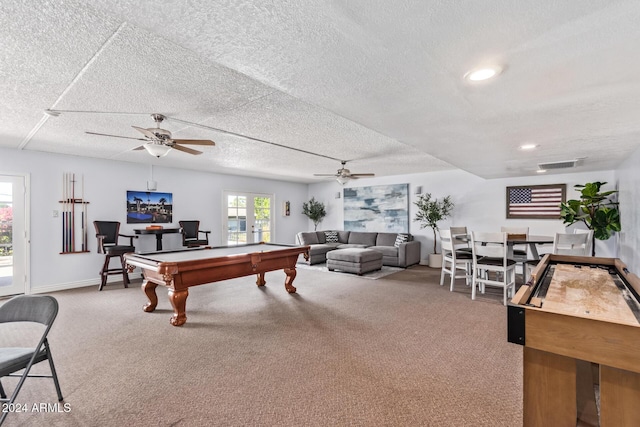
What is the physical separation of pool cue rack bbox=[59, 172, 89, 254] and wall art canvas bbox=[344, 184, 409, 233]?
6107 mm

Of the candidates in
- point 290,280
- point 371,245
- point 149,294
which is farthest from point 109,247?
point 371,245

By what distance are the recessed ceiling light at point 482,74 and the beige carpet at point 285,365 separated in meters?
2.02

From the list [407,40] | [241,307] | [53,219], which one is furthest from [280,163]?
[407,40]

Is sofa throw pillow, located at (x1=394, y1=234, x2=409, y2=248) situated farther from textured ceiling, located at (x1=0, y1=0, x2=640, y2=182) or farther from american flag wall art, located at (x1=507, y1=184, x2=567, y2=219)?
textured ceiling, located at (x1=0, y1=0, x2=640, y2=182)

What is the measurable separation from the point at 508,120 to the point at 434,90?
3.38ft

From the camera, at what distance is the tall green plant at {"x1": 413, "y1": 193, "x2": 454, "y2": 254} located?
6957 millimetres

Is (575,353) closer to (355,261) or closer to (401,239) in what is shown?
(355,261)

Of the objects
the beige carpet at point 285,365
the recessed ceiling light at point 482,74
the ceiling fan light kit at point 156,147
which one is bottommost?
the beige carpet at point 285,365

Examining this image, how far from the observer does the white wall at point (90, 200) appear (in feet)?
15.9

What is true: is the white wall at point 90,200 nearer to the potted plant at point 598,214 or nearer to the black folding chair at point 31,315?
the black folding chair at point 31,315

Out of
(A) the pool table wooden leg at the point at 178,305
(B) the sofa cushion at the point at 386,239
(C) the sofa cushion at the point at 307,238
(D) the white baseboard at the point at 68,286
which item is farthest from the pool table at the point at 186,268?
(B) the sofa cushion at the point at 386,239

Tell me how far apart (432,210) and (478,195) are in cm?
103

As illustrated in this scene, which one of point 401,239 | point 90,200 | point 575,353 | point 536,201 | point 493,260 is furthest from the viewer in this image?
point 401,239

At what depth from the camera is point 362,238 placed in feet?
26.6
